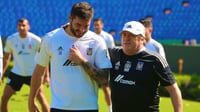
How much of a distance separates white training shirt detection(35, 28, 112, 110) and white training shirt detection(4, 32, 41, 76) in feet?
16.8

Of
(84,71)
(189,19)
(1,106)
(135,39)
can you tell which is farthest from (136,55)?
(189,19)

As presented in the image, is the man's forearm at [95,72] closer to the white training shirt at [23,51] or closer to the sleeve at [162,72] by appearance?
the sleeve at [162,72]

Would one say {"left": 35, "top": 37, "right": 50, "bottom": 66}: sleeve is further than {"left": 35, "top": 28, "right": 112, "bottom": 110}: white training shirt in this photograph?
Yes

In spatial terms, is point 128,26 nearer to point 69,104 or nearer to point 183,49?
point 69,104

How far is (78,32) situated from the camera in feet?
17.7

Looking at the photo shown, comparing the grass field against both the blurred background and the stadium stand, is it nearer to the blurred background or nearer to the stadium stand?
the blurred background

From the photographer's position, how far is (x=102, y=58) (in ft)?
18.0

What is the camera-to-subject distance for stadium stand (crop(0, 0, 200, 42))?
23312 millimetres

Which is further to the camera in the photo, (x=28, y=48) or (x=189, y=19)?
(x=189, y=19)

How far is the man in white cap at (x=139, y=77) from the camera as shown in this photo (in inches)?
214

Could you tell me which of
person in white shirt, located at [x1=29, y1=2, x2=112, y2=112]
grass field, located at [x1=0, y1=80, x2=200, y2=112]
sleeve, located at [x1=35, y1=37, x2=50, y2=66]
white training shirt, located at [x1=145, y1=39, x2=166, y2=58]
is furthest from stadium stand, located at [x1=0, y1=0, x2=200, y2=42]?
person in white shirt, located at [x1=29, y1=2, x2=112, y2=112]

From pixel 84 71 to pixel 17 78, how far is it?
17.3 ft

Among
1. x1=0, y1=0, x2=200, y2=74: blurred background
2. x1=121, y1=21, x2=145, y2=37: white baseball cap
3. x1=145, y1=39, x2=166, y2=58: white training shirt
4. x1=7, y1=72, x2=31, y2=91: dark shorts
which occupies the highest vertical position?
x1=0, y1=0, x2=200, y2=74: blurred background

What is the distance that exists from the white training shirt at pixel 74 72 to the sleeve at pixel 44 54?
0.08 meters
